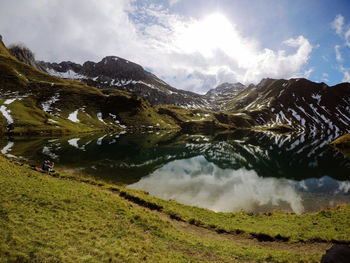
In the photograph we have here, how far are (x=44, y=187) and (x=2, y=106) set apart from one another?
12897cm

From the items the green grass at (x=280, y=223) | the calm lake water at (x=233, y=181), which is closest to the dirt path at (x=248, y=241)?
the green grass at (x=280, y=223)

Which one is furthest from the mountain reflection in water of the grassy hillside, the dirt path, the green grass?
the grassy hillside

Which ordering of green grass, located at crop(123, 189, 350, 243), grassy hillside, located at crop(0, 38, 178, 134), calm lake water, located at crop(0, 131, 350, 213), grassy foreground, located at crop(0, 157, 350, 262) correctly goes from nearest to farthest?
grassy foreground, located at crop(0, 157, 350, 262)
green grass, located at crop(123, 189, 350, 243)
calm lake water, located at crop(0, 131, 350, 213)
grassy hillside, located at crop(0, 38, 178, 134)

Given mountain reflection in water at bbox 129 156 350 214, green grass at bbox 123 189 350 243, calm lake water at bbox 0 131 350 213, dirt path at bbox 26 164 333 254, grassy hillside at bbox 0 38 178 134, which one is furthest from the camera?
grassy hillside at bbox 0 38 178 134

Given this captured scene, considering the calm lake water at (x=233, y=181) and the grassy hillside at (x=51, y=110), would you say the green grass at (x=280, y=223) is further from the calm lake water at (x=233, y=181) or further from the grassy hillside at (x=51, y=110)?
the grassy hillside at (x=51, y=110)

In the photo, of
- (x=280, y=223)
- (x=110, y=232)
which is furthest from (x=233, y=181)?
(x=110, y=232)

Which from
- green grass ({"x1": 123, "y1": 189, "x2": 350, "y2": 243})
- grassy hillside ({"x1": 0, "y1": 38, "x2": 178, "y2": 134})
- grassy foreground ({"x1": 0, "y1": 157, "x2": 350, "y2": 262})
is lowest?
grassy foreground ({"x1": 0, "y1": 157, "x2": 350, "y2": 262})

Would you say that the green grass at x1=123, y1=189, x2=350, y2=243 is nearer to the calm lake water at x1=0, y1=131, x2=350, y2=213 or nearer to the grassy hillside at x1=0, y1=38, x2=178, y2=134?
the calm lake water at x1=0, y1=131, x2=350, y2=213

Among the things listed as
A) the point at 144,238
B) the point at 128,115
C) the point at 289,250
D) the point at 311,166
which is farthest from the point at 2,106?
the point at 311,166

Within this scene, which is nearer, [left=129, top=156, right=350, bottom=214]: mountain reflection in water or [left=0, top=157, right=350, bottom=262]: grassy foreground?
[left=0, top=157, right=350, bottom=262]: grassy foreground

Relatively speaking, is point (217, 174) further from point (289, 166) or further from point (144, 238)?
point (144, 238)

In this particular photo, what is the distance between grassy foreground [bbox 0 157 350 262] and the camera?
11.9m

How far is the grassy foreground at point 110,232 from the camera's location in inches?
470

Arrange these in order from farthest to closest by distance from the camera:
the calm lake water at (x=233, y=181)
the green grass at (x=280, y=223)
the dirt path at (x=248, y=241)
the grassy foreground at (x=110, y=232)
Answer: the calm lake water at (x=233, y=181), the green grass at (x=280, y=223), the dirt path at (x=248, y=241), the grassy foreground at (x=110, y=232)
